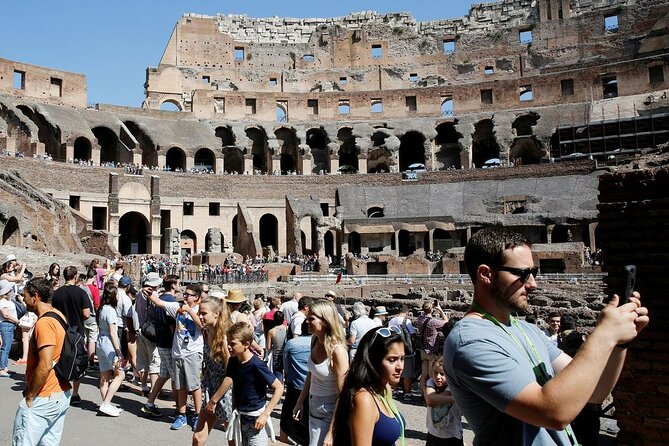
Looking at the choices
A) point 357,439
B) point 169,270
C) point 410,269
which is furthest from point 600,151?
point 357,439

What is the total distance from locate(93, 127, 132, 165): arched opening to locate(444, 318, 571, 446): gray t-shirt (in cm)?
4614

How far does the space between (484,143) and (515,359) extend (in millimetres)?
49605

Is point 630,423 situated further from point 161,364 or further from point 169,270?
point 169,270

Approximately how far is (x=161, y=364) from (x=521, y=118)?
149 feet

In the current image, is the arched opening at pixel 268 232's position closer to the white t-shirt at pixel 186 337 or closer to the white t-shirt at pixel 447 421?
the white t-shirt at pixel 186 337

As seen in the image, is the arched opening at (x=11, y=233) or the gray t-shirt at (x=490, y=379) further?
the arched opening at (x=11, y=233)

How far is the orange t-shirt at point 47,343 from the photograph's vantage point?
4461mm

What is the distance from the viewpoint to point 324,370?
4441 mm

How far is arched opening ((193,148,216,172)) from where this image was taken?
159 feet

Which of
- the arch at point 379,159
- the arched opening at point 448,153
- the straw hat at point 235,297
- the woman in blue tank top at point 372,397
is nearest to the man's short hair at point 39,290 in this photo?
the straw hat at point 235,297

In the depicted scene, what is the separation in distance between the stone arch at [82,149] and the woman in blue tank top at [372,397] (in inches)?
1741

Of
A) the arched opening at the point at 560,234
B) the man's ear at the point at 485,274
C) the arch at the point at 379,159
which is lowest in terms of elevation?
the man's ear at the point at 485,274

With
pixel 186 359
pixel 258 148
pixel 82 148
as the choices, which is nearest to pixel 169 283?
pixel 186 359

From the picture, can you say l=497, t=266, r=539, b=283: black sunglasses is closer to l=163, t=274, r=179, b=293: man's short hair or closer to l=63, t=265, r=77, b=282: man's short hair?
l=163, t=274, r=179, b=293: man's short hair
